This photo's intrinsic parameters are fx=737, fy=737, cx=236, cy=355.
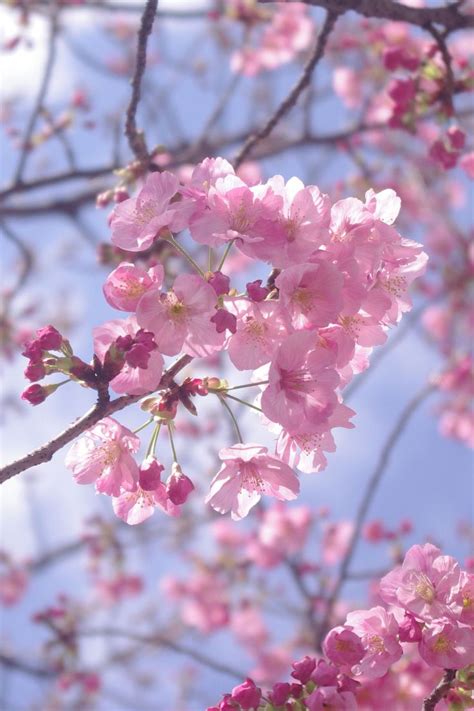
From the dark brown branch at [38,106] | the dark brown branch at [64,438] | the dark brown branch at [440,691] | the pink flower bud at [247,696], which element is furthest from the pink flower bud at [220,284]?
the dark brown branch at [38,106]

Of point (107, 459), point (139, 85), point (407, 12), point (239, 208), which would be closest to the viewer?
point (239, 208)

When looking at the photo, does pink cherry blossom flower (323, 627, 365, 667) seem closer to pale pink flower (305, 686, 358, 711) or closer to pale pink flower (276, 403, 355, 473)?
pale pink flower (305, 686, 358, 711)

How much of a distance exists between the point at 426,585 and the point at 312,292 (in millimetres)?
844

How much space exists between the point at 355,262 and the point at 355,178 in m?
4.80

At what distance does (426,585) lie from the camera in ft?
6.40

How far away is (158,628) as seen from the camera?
339 inches

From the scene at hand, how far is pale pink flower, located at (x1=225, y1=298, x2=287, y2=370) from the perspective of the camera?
73.0 inches

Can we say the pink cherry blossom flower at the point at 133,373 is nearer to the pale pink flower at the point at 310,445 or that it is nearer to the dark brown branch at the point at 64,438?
the dark brown branch at the point at 64,438

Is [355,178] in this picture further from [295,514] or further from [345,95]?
[295,514]

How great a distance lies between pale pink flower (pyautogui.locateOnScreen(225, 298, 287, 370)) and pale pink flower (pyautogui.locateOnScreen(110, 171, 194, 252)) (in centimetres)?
25

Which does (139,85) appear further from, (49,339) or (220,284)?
(49,339)

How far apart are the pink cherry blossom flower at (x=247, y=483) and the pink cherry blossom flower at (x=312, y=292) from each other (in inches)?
16.5

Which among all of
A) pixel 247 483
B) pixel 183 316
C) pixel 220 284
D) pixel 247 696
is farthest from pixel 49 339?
pixel 247 696

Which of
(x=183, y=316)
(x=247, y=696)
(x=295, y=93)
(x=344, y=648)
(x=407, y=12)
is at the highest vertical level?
(x=407, y=12)
